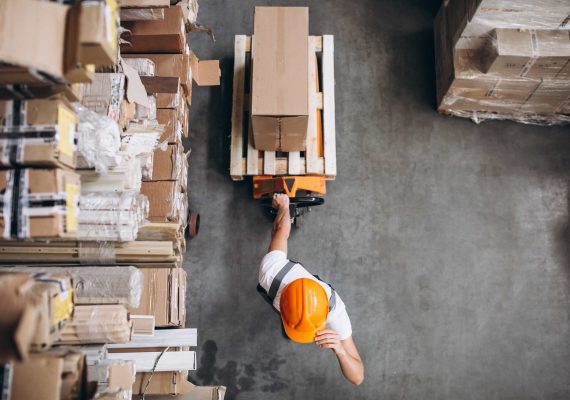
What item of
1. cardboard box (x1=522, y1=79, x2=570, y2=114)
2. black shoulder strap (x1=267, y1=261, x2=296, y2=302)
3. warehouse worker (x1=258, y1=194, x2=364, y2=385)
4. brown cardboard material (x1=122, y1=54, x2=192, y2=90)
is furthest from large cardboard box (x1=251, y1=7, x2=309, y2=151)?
cardboard box (x1=522, y1=79, x2=570, y2=114)

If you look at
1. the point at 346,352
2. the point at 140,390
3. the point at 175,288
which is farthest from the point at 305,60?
the point at 140,390

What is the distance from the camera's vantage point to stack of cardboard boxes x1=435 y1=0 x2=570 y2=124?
12.3 ft

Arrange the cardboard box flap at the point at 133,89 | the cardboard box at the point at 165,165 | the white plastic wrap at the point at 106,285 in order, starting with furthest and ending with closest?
the cardboard box at the point at 165,165 < the cardboard box flap at the point at 133,89 < the white plastic wrap at the point at 106,285

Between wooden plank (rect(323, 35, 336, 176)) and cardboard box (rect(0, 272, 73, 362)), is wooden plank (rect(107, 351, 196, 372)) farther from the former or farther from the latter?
wooden plank (rect(323, 35, 336, 176))

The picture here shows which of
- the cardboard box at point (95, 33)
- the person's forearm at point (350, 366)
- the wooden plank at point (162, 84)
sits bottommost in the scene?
the person's forearm at point (350, 366)

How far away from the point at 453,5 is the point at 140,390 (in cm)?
416

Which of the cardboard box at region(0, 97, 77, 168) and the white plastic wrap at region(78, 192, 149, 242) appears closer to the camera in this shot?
the cardboard box at region(0, 97, 77, 168)

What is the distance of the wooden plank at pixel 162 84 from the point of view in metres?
3.54

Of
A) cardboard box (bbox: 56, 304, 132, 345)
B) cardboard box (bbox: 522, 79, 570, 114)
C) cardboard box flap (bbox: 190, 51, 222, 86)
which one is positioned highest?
cardboard box flap (bbox: 190, 51, 222, 86)

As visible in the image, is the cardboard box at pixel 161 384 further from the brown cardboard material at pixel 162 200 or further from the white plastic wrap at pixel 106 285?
the brown cardboard material at pixel 162 200

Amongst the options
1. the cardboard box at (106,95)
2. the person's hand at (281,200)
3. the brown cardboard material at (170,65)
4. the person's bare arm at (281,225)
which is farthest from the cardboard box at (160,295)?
the brown cardboard material at (170,65)

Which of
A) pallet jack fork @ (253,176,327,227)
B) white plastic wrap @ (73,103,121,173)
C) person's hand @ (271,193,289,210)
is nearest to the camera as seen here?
white plastic wrap @ (73,103,121,173)

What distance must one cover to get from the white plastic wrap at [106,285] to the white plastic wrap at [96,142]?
2.23 feet

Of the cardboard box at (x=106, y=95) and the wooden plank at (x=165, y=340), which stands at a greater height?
the cardboard box at (x=106, y=95)
